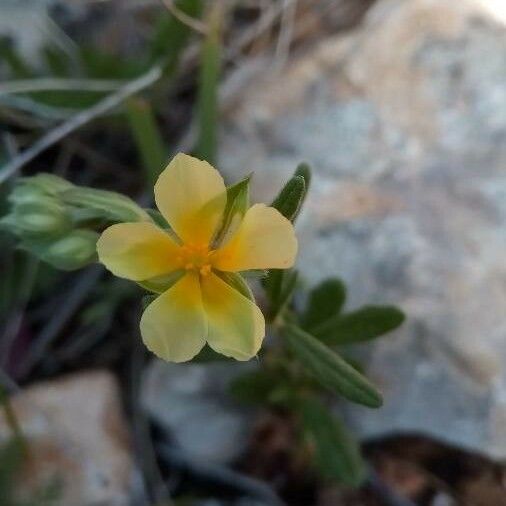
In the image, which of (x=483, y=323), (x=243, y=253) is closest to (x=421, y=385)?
(x=483, y=323)

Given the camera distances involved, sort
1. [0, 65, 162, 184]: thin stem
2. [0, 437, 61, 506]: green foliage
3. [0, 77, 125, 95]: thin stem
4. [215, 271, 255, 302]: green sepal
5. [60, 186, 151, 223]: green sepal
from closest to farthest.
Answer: [215, 271, 255, 302]: green sepal → [60, 186, 151, 223]: green sepal → [0, 437, 61, 506]: green foliage → [0, 65, 162, 184]: thin stem → [0, 77, 125, 95]: thin stem

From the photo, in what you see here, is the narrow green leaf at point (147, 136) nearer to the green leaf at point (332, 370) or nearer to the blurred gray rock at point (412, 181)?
the blurred gray rock at point (412, 181)

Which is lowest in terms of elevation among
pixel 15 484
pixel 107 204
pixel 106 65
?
pixel 15 484

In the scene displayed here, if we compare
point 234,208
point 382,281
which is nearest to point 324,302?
point 382,281

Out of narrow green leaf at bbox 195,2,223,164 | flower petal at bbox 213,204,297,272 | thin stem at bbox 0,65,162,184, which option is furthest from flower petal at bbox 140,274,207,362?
thin stem at bbox 0,65,162,184

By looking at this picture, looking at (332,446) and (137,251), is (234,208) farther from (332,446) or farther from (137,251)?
(332,446)

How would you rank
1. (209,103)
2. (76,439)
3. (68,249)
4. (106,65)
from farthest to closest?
(106,65) < (209,103) < (76,439) < (68,249)

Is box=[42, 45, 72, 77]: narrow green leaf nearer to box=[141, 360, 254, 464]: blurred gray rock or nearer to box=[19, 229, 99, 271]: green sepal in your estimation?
box=[141, 360, 254, 464]: blurred gray rock
